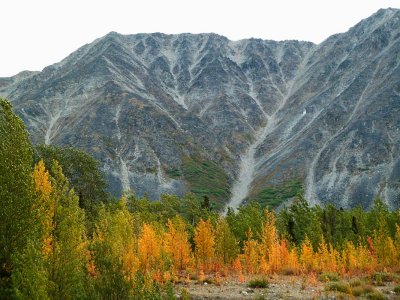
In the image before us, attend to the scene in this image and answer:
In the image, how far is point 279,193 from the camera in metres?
142

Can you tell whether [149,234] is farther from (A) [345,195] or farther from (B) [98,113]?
(B) [98,113]

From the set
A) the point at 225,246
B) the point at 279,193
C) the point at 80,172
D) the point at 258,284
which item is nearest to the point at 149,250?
the point at 225,246

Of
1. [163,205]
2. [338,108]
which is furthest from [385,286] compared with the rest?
[338,108]

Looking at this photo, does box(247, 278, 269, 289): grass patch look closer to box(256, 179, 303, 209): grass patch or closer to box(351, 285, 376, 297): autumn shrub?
box(351, 285, 376, 297): autumn shrub

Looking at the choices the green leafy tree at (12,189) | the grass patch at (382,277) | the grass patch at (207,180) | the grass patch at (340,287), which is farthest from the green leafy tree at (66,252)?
the grass patch at (207,180)

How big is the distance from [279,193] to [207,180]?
3206cm

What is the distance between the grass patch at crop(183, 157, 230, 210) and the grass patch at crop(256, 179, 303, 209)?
1582 centimetres

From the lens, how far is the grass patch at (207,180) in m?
148

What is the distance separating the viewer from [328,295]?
81.8 ft

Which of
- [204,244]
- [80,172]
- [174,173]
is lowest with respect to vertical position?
[204,244]

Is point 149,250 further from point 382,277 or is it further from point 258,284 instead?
point 382,277

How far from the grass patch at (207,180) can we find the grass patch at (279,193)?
15.8m

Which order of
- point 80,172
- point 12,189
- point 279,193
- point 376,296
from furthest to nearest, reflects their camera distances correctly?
point 279,193
point 80,172
point 376,296
point 12,189

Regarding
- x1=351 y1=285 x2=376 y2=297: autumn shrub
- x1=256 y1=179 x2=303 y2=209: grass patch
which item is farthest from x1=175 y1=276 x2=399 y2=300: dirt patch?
x1=256 y1=179 x2=303 y2=209: grass patch
